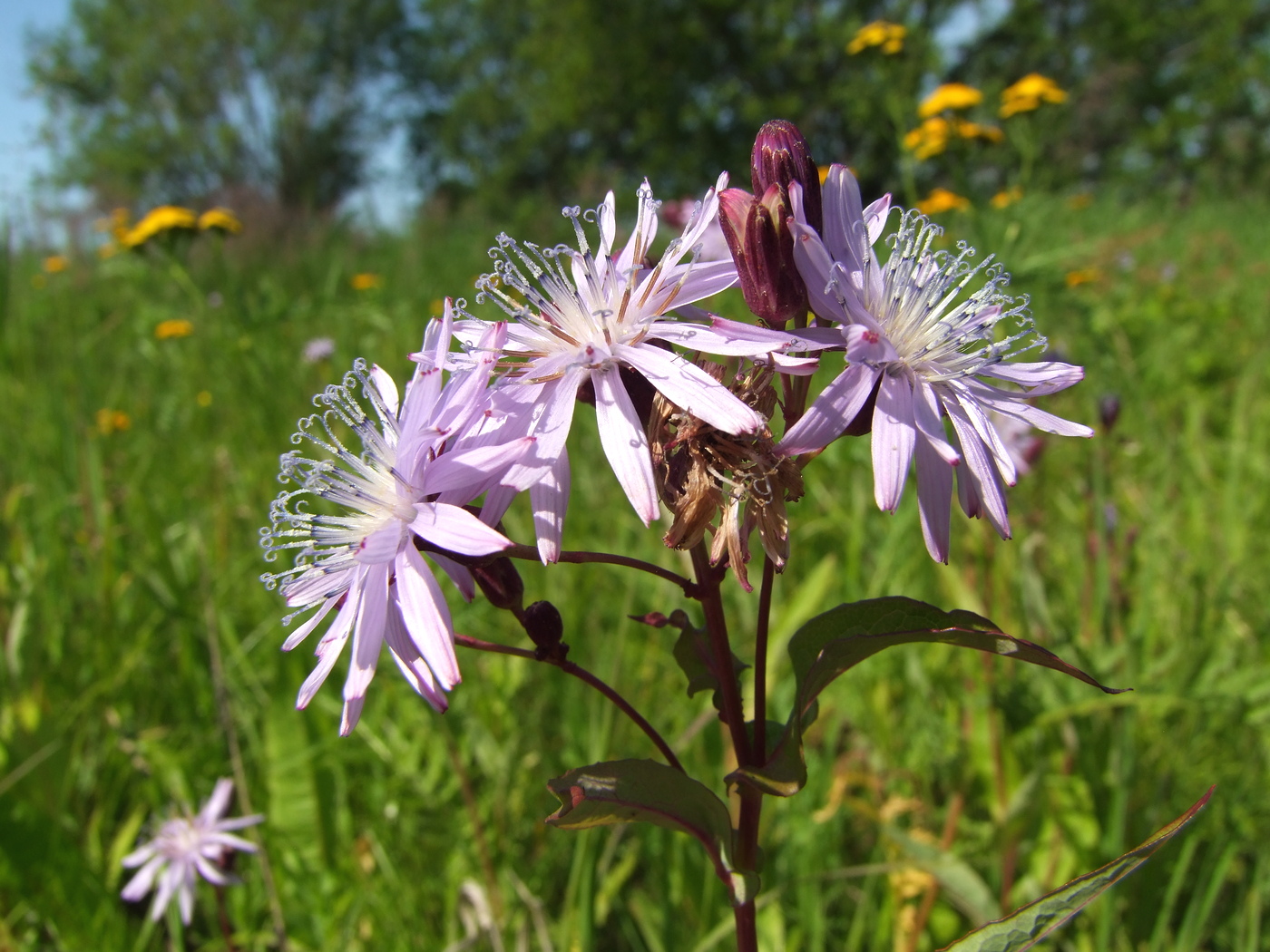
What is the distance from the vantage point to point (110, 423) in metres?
3.37

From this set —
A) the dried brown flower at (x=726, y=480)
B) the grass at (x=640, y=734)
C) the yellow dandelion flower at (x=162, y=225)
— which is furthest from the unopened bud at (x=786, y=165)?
the yellow dandelion flower at (x=162, y=225)

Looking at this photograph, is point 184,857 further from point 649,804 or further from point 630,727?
point 649,804

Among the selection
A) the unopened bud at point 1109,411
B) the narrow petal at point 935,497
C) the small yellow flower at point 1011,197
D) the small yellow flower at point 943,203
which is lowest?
the narrow petal at point 935,497

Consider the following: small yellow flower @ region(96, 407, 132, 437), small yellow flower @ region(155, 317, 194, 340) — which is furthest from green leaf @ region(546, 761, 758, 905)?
small yellow flower @ region(155, 317, 194, 340)

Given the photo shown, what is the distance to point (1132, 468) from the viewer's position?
126 inches

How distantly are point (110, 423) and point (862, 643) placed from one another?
3404mm

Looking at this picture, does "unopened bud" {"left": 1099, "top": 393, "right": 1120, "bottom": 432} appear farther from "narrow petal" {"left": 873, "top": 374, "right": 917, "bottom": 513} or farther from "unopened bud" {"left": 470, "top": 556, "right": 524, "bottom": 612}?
"unopened bud" {"left": 470, "top": 556, "right": 524, "bottom": 612}

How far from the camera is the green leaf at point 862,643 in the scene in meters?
0.81

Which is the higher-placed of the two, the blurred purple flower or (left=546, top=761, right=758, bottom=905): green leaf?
the blurred purple flower

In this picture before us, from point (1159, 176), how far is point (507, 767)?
80.5ft

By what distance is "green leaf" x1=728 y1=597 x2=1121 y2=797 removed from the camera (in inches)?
31.7

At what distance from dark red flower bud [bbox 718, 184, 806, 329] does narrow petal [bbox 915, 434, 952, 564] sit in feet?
0.67

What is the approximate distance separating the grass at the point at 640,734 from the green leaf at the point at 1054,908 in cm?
62

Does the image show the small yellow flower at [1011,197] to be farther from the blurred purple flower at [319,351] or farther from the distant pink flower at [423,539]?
the blurred purple flower at [319,351]
